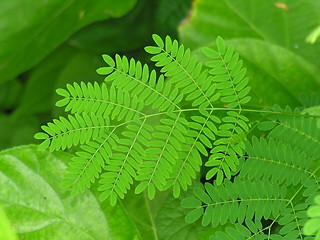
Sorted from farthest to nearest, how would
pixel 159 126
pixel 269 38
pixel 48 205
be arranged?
pixel 269 38 → pixel 48 205 → pixel 159 126

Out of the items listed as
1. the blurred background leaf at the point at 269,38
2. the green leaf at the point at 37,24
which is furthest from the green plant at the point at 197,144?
the green leaf at the point at 37,24

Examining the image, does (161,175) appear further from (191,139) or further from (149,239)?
(149,239)

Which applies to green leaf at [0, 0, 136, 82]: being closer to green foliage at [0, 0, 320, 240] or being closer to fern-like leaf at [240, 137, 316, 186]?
green foliage at [0, 0, 320, 240]

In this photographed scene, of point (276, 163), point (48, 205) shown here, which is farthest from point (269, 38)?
point (48, 205)

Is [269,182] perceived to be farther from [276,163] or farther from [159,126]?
[159,126]

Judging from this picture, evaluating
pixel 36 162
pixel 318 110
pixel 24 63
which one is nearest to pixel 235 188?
pixel 318 110

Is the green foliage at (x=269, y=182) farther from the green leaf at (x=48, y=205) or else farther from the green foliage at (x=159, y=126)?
the green leaf at (x=48, y=205)
